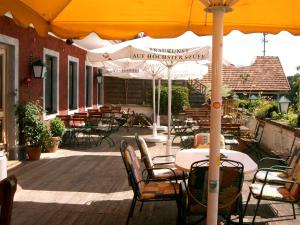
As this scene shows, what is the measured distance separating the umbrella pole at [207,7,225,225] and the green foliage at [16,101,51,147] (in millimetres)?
6708

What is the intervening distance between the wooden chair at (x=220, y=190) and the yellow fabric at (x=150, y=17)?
1678mm

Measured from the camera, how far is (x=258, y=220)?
5.09 meters

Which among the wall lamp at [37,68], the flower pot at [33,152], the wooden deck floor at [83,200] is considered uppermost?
the wall lamp at [37,68]

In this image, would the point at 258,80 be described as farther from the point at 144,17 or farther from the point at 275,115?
the point at 144,17

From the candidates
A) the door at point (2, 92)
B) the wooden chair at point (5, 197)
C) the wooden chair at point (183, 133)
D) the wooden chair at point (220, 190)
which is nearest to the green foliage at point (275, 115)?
the wooden chair at point (183, 133)

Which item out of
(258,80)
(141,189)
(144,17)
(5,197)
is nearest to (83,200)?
(141,189)

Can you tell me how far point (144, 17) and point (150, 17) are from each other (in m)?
0.07

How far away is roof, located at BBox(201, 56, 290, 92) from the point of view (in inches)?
1096

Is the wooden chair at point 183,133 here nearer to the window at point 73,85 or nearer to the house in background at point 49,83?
the house in background at point 49,83

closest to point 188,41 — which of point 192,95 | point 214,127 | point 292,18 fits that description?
point 292,18

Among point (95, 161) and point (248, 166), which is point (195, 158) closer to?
point (248, 166)

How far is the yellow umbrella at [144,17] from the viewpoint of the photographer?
171 inches

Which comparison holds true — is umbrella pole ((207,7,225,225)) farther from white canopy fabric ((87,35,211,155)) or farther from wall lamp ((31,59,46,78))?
wall lamp ((31,59,46,78))

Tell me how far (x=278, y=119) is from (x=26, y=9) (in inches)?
320
